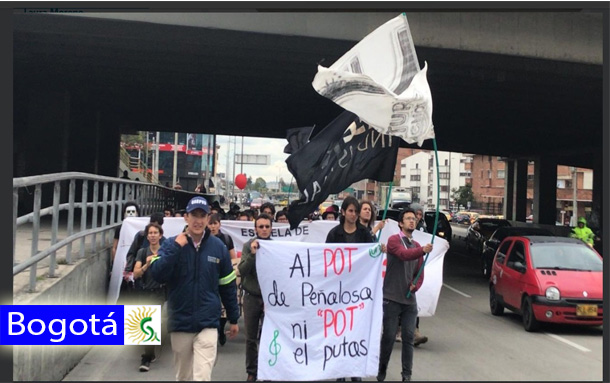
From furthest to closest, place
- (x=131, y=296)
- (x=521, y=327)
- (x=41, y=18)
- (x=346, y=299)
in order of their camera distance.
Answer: (x=41, y=18), (x=521, y=327), (x=131, y=296), (x=346, y=299)

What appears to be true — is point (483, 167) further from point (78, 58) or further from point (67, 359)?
point (67, 359)

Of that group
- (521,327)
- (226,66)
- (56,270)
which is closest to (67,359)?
(56,270)

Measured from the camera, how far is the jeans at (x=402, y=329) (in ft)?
24.2

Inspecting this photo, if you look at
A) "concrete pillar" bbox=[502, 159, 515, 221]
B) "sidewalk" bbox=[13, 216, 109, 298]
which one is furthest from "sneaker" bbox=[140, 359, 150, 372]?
"concrete pillar" bbox=[502, 159, 515, 221]

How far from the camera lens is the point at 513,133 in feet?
119

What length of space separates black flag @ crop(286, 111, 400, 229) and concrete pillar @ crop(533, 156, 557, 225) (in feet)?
138

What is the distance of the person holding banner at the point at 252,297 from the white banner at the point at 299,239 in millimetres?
3322

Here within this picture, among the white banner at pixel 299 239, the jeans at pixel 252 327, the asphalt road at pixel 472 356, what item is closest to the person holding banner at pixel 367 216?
the jeans at pixel 252 327

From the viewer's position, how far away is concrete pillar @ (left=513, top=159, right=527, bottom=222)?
54469mm

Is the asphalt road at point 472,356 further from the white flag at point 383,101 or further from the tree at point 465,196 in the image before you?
the tree at point 465,196

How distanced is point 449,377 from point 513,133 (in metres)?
30.1

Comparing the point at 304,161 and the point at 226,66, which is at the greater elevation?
the point at 226,66

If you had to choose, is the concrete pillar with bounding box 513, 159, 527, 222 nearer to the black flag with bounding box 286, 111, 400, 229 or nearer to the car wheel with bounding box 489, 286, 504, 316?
the car wheel with bounding box 489, 286, 504, 316

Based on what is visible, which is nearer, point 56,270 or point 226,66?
point 56,270
